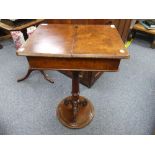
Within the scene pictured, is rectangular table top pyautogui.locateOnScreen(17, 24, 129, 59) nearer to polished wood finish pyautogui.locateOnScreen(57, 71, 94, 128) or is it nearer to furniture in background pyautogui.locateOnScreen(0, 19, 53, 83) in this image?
polished wood finish pyautogui.locateOnScreen(57, 71, 94, 128)

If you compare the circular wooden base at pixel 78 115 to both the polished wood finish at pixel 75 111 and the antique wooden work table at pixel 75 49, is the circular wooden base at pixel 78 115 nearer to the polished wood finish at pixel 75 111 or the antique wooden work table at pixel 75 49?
the polished wood finish at pixel 75 111

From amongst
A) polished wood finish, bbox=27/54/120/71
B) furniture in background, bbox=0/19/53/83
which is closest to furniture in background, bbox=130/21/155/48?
furniture in background, bbox=0/19/53/83

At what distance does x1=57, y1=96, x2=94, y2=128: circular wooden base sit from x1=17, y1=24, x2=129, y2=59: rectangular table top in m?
0.73

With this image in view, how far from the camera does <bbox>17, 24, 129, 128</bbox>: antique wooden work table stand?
73cm

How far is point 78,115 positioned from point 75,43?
2.46 feet

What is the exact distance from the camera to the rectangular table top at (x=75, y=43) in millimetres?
727

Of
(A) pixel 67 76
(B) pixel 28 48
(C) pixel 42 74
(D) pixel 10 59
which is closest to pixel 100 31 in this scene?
(B) pixel 28 48

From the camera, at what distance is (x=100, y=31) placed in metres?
0.92

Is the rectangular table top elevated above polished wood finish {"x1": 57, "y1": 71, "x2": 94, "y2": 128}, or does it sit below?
above

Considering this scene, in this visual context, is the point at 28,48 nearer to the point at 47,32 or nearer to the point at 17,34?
the point at 47,32

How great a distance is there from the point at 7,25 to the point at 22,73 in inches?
23.1

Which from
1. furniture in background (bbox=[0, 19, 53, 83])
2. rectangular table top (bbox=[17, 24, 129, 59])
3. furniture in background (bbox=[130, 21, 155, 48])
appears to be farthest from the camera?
furniture in background (bbox=[130, 21, 155, 48])

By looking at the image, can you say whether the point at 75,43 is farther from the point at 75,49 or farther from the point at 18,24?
the point at 18,24

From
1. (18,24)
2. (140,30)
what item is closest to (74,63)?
(18,24)
